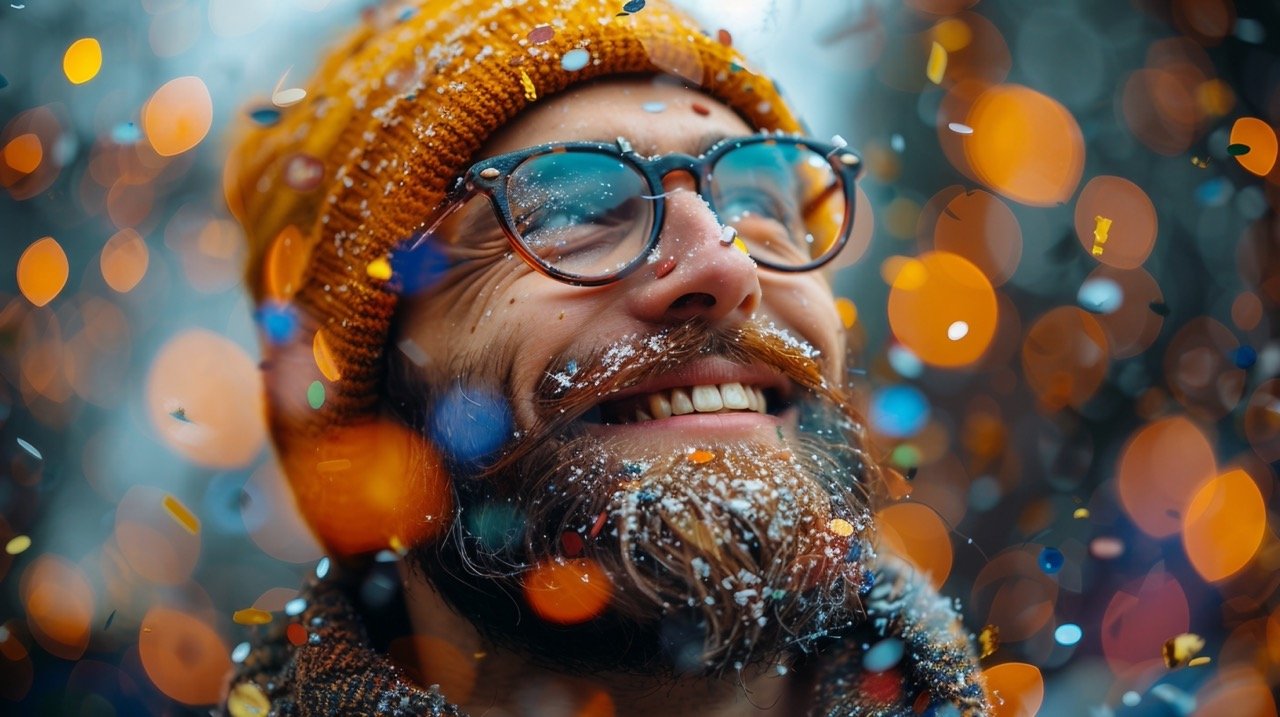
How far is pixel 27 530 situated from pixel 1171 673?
722cm

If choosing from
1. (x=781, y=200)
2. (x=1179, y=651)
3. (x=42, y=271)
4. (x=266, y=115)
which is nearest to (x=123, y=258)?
(x=42, y=271)

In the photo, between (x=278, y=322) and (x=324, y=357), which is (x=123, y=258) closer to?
(x=278, y=322)

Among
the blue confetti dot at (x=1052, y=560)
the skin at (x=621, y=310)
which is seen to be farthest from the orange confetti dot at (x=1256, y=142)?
the skin at (x=621, y=310)

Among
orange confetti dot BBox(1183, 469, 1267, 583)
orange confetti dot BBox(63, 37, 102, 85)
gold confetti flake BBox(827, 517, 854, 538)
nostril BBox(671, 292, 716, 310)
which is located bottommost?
orange confetti dot BBox(1183, 469, 1267, 583)

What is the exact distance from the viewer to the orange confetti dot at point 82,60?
484 cm

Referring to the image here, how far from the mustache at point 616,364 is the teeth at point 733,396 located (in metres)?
0.05

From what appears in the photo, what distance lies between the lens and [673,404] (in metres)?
1.73

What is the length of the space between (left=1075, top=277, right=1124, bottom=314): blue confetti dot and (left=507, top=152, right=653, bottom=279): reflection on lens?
4274 millimetres

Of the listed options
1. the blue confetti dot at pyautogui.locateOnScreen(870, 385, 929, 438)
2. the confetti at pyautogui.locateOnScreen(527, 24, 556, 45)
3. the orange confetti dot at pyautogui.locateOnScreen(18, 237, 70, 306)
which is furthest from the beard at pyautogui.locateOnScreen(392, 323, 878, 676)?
the orange confetti dot at pyautogui.locateOnScreen(18, 237, 70, 306)

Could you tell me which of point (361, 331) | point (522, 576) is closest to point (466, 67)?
point (361, 331)

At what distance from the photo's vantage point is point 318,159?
2262mm

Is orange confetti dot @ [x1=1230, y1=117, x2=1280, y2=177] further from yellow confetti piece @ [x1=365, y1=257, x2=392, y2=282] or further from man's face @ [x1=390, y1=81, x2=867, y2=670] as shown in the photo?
yellow confetti piece @ [x1=365, y1=257, x2=392, y2=282]

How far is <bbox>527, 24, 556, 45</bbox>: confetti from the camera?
207 cm

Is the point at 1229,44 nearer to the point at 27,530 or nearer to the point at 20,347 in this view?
the point at 20,347
